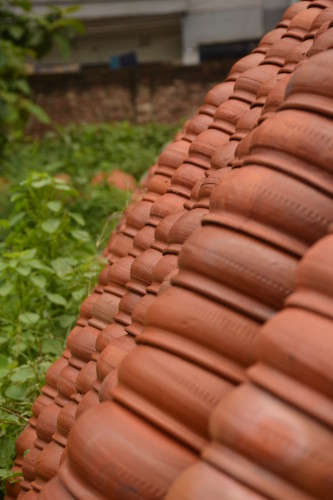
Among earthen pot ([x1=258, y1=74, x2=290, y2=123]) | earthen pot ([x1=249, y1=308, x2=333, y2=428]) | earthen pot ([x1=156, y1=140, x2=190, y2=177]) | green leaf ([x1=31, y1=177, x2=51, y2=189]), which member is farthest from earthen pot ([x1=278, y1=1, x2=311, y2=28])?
green leaf ([x1=31, y1=177, x2=51, y2=189])

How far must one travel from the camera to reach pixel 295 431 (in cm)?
90

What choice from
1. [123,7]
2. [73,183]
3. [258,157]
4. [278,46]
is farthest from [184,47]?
[258,157]

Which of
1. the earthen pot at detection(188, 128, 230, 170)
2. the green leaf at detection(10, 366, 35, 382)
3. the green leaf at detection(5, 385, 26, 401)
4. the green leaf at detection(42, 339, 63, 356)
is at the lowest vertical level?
the green leaf at detection(5, 385, 26, 401)

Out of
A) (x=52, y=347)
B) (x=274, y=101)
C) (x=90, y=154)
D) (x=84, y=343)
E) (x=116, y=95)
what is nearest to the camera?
(x=274, y=101)

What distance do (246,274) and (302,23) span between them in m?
1.01

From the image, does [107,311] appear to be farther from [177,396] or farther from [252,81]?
[177,396]

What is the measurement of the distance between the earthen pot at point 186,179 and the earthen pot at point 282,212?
0.77m

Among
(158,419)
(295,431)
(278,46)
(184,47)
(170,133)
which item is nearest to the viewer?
(295,431)

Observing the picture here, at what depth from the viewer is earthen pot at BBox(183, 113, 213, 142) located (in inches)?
85.4

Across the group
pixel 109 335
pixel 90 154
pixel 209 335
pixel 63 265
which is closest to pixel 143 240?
pixel 109 335

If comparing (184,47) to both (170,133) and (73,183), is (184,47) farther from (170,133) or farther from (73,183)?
(73,183)

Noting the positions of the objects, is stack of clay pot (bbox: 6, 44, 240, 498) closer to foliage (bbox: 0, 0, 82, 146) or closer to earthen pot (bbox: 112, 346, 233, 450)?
earthen pot (bbox: 112, 346, 233, 450)

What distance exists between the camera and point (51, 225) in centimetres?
→ 321

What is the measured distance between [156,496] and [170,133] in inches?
306
